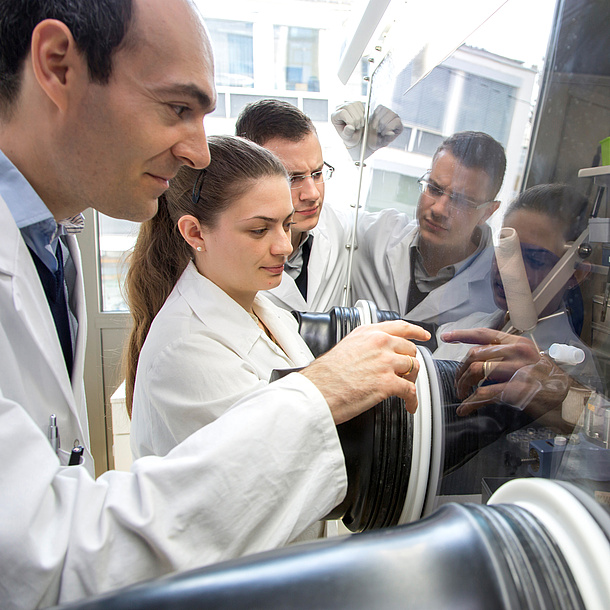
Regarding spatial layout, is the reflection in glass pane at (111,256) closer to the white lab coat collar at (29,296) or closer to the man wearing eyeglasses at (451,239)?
the man wearing eyeglasses at (451,239)

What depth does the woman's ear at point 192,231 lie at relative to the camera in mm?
944

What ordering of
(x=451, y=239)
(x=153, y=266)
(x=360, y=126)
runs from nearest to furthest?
(x=451, y=239), (x=153, y=266), (x=360, y=126)

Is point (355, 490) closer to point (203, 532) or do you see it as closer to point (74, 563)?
point (203, 532)

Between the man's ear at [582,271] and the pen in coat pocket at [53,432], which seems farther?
the pen in coat pocket at [53,432]

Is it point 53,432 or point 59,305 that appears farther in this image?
point 59,305

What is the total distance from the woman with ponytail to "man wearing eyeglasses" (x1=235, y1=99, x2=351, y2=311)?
0.41 meters

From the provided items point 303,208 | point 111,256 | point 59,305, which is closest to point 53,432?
point 59,305

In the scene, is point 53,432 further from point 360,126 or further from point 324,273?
point 360,126

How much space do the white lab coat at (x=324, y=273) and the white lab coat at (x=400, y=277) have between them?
0.07 metres

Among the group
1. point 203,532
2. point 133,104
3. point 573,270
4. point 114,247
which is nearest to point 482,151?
point 573,270

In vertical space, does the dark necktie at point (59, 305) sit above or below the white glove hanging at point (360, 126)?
below

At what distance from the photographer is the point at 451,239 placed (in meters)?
0.81

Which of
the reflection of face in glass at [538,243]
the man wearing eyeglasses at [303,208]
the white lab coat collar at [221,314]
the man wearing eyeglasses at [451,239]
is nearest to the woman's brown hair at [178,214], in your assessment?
→ the white lab coat collar at [221,314]

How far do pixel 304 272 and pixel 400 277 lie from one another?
498mm
